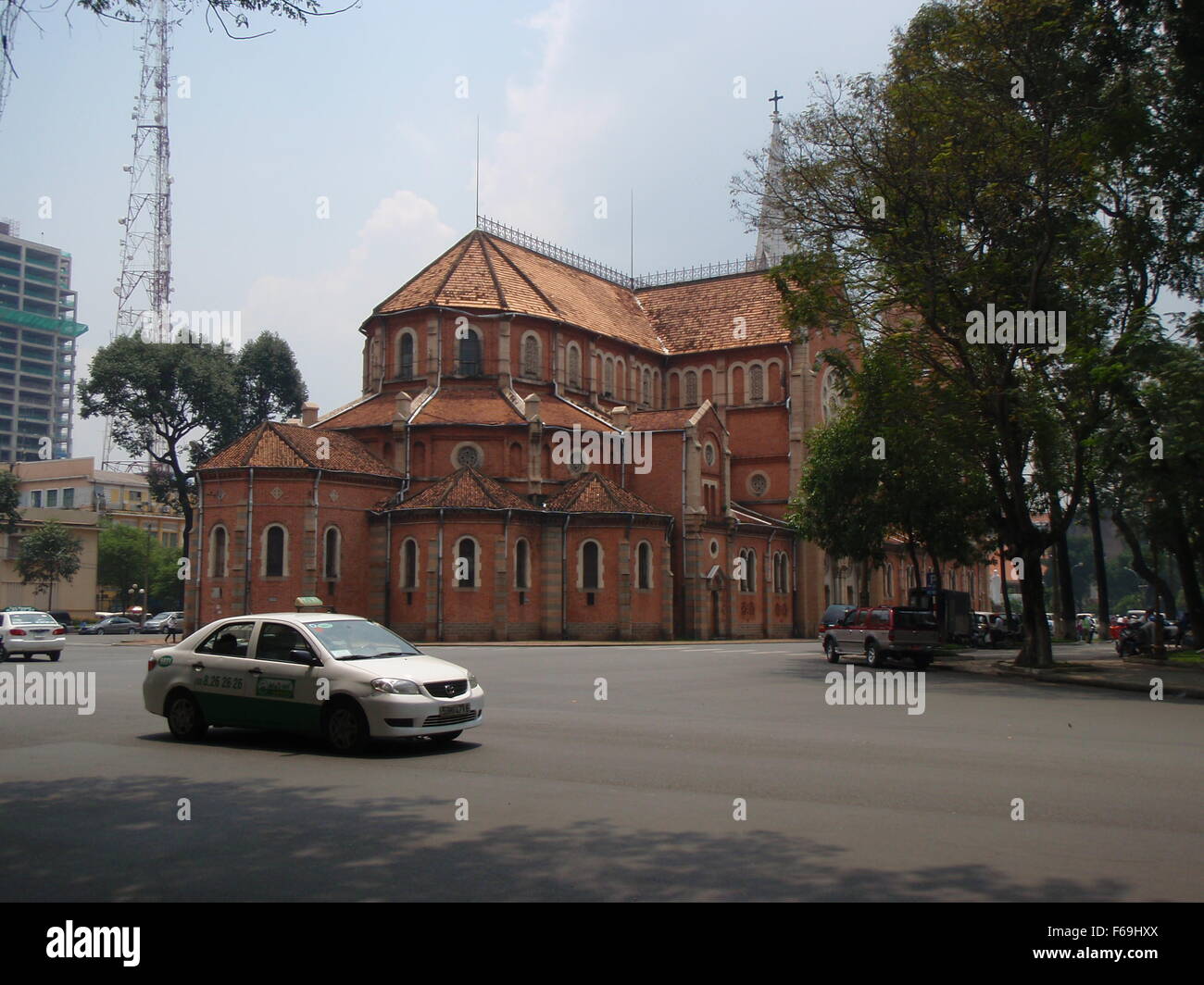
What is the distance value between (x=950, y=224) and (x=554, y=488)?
27.5 meters

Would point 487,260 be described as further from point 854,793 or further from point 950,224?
point 854,793

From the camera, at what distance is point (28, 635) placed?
2938 centimetres

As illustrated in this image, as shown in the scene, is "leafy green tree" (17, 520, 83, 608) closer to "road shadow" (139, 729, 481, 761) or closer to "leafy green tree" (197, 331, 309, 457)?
"leafy green tree" (197, 331, 309, 457)

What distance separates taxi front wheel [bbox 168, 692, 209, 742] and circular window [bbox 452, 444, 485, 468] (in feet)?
121

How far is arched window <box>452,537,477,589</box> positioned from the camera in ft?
146

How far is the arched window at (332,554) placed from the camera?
4547cm

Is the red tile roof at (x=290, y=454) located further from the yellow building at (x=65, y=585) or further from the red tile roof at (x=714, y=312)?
the yellow building at (x=65, y=585)

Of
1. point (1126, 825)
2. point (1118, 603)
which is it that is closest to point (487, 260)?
point (1126, 825)

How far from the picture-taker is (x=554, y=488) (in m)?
50.6

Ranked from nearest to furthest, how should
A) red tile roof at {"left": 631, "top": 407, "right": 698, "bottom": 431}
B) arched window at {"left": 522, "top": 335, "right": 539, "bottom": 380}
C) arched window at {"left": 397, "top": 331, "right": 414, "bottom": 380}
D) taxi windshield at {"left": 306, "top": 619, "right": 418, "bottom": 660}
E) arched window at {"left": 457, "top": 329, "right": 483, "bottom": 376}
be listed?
taxi windshield at {"left": 306, "top": 619, "right": 418, "bottom": 660}
red tile roof at {"left": 631, "top": 407, "right": 698, "bottom": 431}
arched window at {"left": 457, "top": 329, "right": 483, "bottom": 376}
arched window at {"left": 397, "top": 331, "right": 414, "bottom": 380}
arched window at {"left": 522, "top": 335, "right": 539, "bottom": 380}
